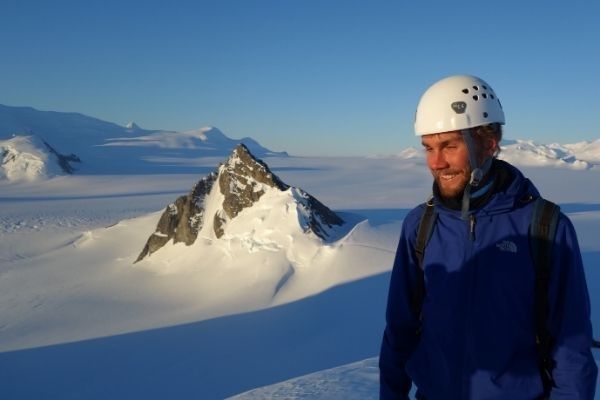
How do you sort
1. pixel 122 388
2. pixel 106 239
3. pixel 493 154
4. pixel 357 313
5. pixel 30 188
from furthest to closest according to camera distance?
pixel 30 188, pixel 106 239, pixel 357 313, pixel 122 388, pixel 493 154

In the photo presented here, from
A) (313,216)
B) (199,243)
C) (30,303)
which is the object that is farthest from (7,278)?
(313,216)

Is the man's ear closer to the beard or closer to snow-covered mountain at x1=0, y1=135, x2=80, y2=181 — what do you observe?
the beard

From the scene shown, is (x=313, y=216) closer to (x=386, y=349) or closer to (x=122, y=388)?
(x=122, y=388)

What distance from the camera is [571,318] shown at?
1.76 meters

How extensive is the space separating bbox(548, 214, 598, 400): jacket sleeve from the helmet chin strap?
1.19 ft

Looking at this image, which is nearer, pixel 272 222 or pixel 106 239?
pixel 272 222

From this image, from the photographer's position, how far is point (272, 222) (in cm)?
1280

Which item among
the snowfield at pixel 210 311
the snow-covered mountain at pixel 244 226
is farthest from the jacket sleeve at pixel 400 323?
the snow-covered mountain at pixel 244 226

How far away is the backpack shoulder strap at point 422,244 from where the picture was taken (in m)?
2.06

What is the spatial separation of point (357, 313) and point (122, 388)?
4718 mm

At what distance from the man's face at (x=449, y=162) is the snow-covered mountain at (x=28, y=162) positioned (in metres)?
51.4

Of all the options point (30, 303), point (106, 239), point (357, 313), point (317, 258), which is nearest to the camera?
point (357, 313)

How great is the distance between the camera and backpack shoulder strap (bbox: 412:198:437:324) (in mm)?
2059

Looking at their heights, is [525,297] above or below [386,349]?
above
